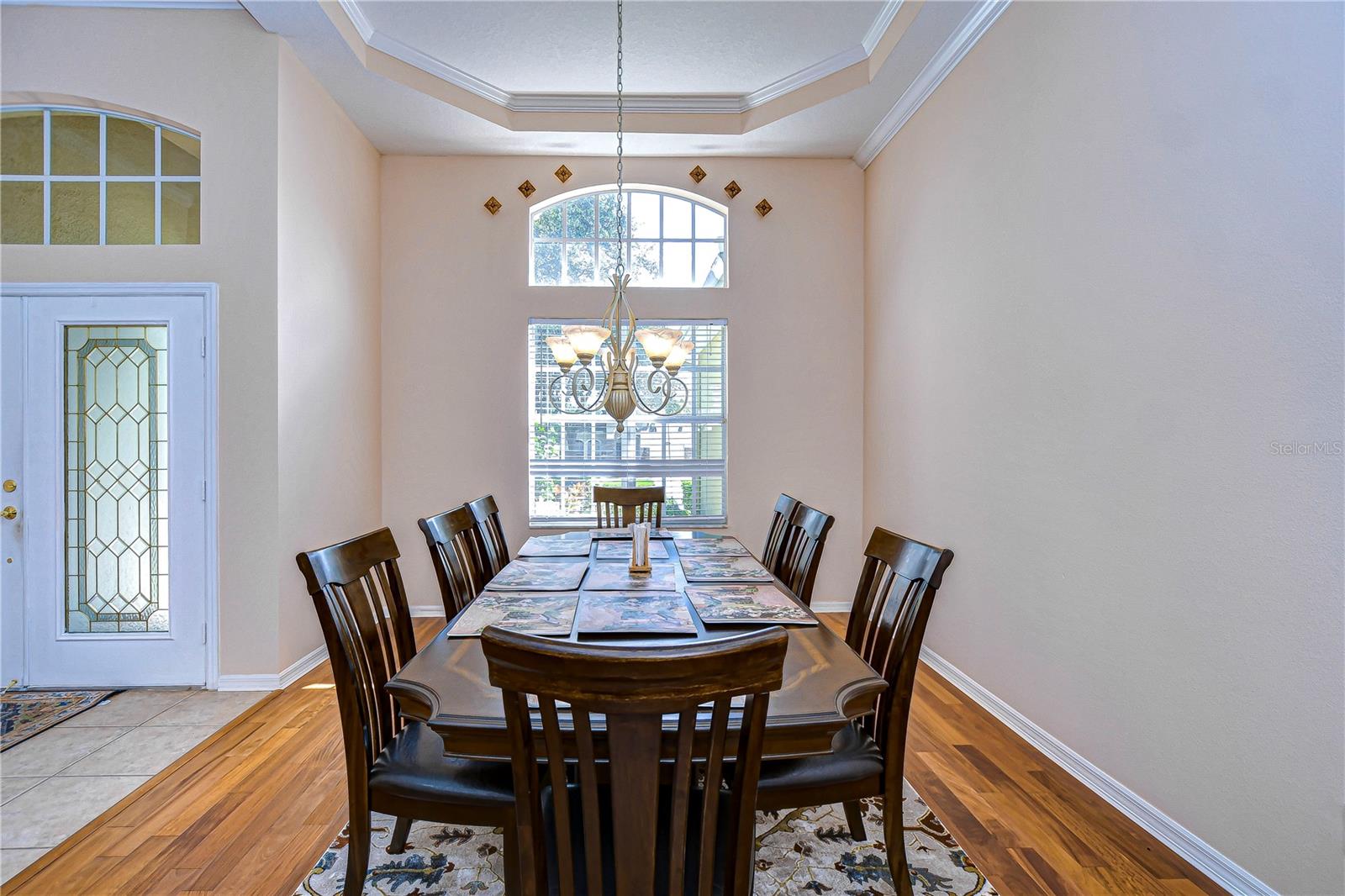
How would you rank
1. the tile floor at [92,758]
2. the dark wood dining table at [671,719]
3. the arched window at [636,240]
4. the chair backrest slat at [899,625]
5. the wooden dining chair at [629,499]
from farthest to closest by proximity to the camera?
the arched window at [636,240], the wooden dining chair at [629,499], the tile floor at [92,758], the chair backrest slat at [899,625], the dark wood dining table at [671,719]

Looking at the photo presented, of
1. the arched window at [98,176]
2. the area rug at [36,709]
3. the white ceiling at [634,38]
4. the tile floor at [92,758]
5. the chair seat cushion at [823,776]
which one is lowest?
the tile floor at [92,758]

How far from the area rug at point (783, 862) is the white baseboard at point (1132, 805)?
0.61 m

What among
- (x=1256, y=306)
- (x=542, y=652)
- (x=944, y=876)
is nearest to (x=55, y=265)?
(x=542, y=652)

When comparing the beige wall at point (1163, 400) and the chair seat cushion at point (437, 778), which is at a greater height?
the beige wall at point (1163, 400)

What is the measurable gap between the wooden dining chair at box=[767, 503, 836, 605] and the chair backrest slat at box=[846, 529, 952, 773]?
0.38 m

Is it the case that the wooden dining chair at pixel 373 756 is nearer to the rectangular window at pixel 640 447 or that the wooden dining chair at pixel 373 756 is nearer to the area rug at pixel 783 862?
the area rug at pixel 783 862

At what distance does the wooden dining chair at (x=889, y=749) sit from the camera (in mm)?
1479

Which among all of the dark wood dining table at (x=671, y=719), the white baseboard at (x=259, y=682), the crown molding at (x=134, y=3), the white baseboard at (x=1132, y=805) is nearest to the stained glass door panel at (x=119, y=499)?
the white baseboard at (x=259, y=682)

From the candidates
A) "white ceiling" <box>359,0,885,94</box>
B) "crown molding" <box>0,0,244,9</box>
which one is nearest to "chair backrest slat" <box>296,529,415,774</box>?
"white ceiling" <box>359,0,885,94</box>

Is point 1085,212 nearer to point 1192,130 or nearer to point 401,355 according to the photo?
point 1192,130

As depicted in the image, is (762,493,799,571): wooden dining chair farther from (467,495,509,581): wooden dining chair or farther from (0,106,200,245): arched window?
(0,106,200,245): arched window

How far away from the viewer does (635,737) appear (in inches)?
37.7

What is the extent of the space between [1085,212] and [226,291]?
3.73 meters

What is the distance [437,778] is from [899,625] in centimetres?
115
